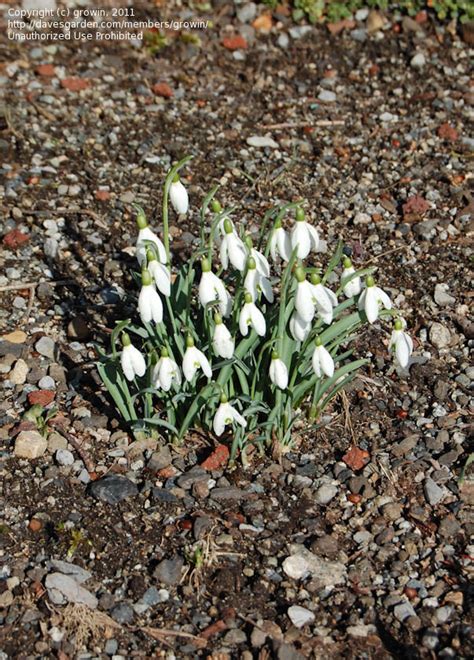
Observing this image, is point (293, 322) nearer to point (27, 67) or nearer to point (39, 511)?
point (39, 511)

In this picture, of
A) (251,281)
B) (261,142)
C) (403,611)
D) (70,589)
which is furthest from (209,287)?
(261,142)

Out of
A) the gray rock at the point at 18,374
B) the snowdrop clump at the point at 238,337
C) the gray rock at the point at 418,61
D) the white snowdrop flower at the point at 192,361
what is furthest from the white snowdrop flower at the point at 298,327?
the gray rock at the point at 418,61

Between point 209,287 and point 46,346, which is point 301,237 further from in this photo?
point 46,346

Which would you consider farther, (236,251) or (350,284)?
(350,284)

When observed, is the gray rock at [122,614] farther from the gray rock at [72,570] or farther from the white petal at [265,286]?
the white petal at [265,286]

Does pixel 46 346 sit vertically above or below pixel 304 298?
below
